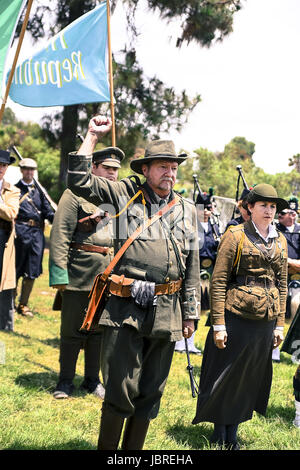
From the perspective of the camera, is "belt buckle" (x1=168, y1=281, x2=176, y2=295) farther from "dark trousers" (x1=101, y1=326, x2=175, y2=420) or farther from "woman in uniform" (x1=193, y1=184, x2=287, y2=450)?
"woman in uniform" (x1=193, y1=184, x2=287, y2=450)

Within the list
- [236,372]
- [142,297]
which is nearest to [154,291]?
[142,297]

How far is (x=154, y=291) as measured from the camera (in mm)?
3002

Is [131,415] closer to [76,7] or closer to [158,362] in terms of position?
[158,362]

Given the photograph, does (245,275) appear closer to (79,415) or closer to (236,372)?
(236,372)

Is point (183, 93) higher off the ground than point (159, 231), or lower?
higher

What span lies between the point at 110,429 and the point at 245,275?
153 cm

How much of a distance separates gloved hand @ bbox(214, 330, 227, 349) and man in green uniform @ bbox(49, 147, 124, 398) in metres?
1.48

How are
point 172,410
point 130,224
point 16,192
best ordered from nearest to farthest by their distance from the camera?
1. point 130,224
2. point 172,410
3. point 16,192

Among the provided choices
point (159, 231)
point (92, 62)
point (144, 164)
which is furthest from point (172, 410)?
point (92, 62)

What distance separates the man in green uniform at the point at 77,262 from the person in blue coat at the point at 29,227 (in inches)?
117

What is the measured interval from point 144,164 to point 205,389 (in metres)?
1.91

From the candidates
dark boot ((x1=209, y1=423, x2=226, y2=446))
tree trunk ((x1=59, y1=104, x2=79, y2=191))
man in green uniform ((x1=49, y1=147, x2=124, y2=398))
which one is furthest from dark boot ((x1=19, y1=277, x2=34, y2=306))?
tree trunk ((x1=59, y1=104, x2=79, y2=191))

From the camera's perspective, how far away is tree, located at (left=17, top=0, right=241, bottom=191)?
12.7 metres

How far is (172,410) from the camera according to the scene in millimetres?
4582
